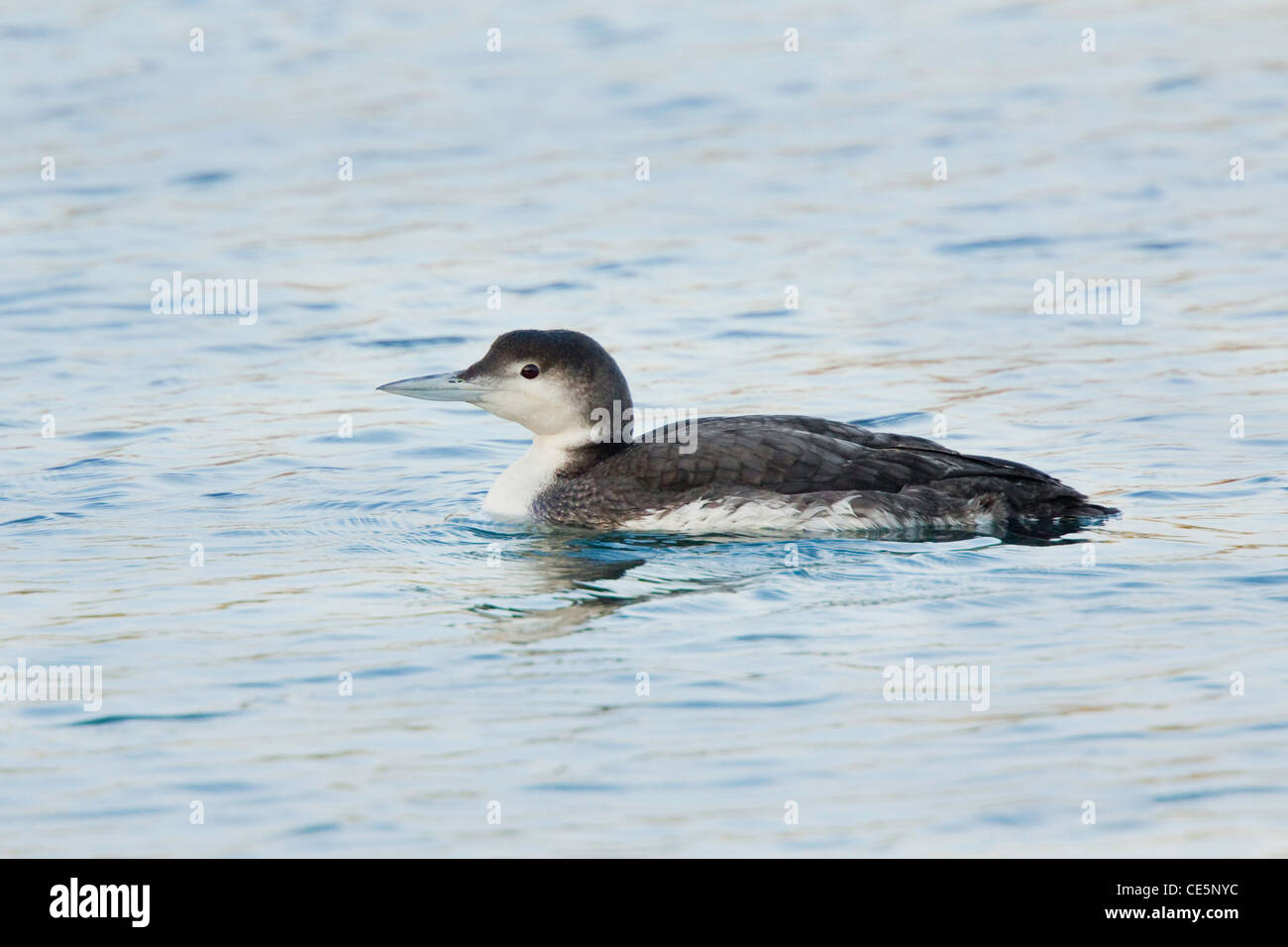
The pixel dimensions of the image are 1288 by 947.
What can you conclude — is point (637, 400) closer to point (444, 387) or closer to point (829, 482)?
point (444, 387)

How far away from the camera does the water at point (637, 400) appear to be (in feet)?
19.9

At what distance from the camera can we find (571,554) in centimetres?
873

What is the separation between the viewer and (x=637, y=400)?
37.9ft

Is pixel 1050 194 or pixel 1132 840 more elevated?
pixel 1050 194

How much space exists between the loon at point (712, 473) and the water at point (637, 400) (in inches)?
7.5

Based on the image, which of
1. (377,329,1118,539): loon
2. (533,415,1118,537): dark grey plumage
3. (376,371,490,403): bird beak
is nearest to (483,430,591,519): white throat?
(377,329,1118,539): loon

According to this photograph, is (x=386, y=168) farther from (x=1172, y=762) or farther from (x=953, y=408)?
(x=1172, y=762)

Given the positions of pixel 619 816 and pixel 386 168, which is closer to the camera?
pixel 619 816

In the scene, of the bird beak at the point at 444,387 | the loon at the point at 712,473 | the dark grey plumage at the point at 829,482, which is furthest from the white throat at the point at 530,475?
the bird beak at the point at 444,387

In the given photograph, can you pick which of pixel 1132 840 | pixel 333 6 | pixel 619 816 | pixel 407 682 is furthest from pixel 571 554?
pixel 333 6

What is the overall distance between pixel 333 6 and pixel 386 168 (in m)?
6.23

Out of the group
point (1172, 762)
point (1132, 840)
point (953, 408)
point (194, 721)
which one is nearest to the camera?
point (1132, 840)

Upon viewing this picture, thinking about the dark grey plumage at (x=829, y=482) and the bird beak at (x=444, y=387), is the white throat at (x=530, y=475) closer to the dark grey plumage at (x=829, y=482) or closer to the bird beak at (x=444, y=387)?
the dark grey plumage at (x=829, y=482)

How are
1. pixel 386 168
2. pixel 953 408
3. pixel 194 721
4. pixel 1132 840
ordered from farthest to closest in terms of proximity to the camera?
pixel 386 168, pixel 953 408, pixel 194 721, pixel 1132 840
